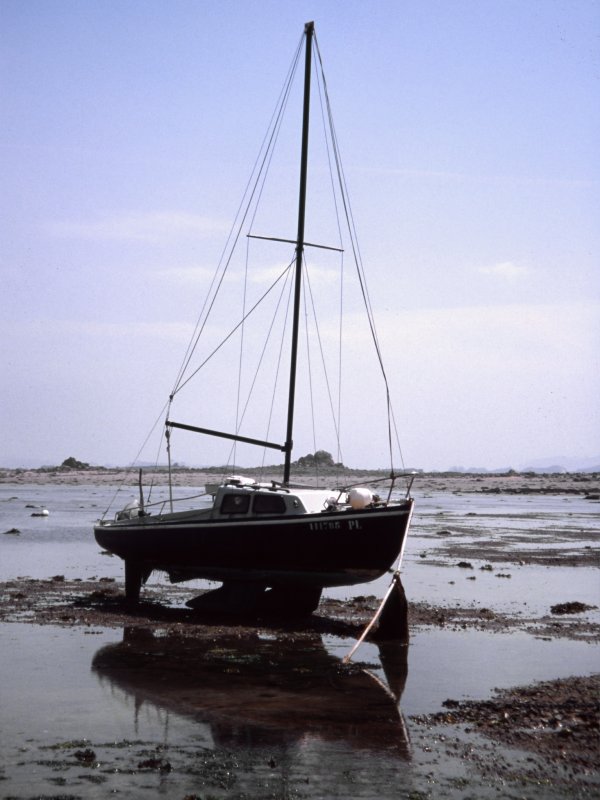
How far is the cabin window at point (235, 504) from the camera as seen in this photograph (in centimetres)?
2185

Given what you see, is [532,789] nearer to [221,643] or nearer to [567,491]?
[221,643]

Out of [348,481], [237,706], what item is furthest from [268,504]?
[348,481]

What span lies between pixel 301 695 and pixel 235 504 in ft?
26.9

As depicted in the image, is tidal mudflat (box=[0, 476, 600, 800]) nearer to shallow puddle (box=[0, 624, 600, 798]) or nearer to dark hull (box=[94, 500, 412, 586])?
shallow puddle (box=[0, 624, 600, 798])

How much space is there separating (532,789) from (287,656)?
7556 millimetres

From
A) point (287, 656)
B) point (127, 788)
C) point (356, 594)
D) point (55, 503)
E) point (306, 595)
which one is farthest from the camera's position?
point (55, 503)

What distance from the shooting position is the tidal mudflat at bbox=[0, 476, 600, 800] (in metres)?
10.3

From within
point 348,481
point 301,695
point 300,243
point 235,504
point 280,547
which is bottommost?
point 301,695

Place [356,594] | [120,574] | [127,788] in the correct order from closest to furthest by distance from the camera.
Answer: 1. [127,788]
2. [356,594]
3. [120,574]

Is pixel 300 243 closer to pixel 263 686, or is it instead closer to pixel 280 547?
pixel 280 547

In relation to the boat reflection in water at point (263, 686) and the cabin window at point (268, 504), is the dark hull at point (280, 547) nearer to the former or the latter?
the cabin window at point (268, 504)

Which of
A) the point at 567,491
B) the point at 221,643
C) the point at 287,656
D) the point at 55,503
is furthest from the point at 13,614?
the point at 567,491

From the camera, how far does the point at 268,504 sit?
21.5 m

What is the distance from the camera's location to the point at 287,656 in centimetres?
1703
